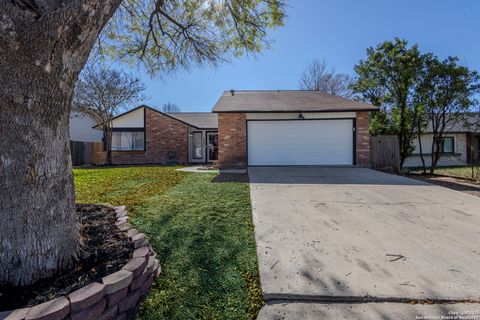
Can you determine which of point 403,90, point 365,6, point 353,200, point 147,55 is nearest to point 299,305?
point 353,200

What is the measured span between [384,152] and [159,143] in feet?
45.8

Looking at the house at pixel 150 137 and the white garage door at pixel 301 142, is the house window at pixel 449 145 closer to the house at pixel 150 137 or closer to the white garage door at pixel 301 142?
the white garage door at pixel 301 142

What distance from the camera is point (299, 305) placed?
2.34 meters

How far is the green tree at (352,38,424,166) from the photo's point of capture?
12633mm

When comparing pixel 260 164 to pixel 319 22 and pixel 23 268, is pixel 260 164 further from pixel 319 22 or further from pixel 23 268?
pixel 23 268

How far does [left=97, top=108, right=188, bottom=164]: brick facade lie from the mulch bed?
53.9ft

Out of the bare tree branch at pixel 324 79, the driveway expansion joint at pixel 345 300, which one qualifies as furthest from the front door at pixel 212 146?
the driveway expansion joint at pixel 345 300

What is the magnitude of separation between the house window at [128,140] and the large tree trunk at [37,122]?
1830 centimetres

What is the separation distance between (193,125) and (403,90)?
12.8m

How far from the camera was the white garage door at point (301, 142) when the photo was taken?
11914 millimetres

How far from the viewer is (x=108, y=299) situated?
1.94 meters

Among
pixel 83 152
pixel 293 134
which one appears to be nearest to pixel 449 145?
pixel 293 134

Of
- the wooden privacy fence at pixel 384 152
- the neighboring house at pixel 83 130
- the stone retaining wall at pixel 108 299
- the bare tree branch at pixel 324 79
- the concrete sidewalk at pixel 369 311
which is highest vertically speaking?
the bare tree branch at pixel 324 79

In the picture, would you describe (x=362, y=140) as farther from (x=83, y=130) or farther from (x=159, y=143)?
(x=83, y=130)
